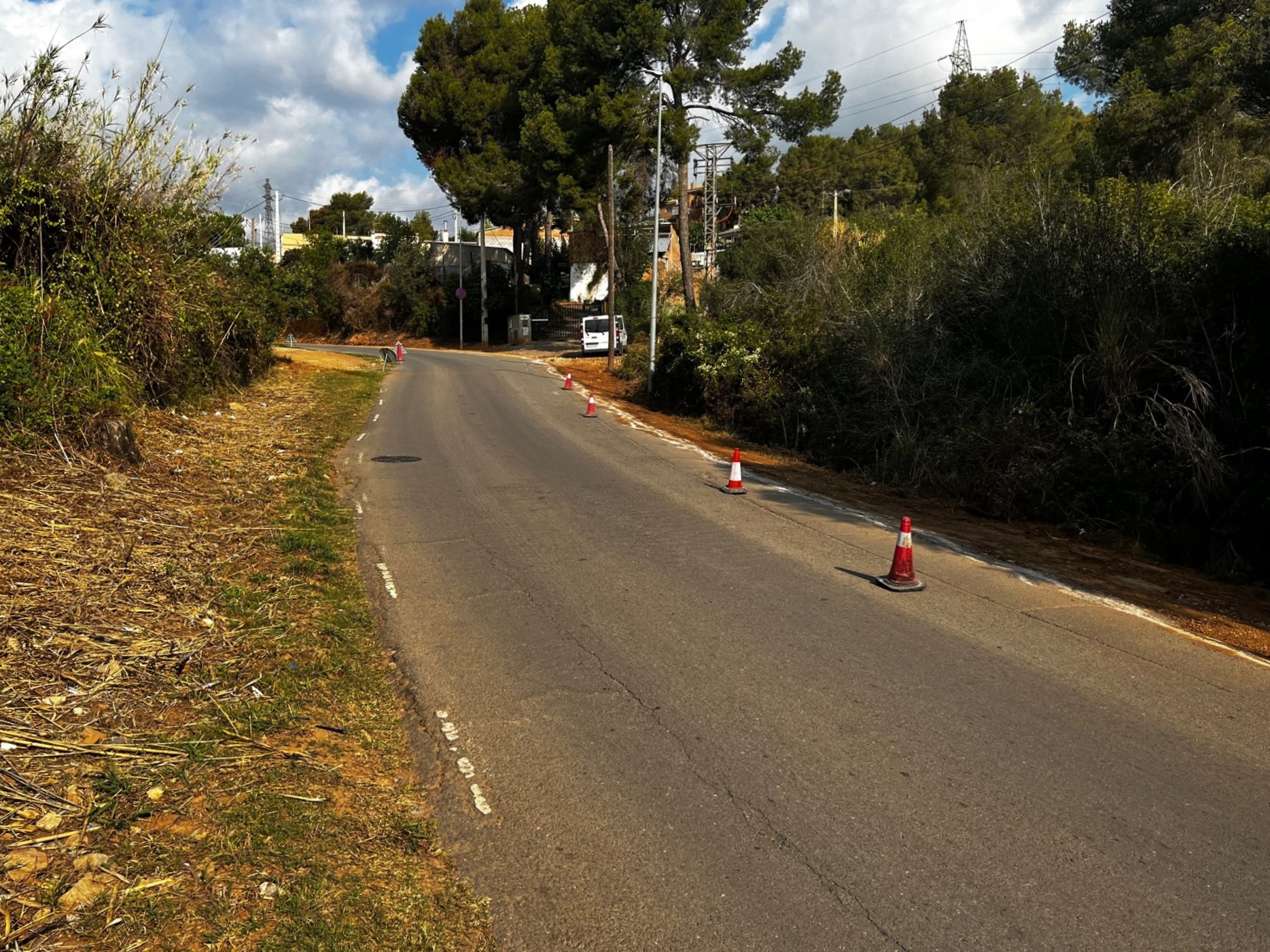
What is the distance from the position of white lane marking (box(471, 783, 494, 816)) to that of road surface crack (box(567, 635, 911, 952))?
1.00 meters

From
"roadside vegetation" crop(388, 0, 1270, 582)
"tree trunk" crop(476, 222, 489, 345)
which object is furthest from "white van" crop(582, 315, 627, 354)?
"tree trunk" crop(476, 222, 489, 345)

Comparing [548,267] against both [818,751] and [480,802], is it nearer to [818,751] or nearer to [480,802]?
[818,751]

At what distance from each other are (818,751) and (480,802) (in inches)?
68.3

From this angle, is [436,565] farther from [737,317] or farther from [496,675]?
[737,317]

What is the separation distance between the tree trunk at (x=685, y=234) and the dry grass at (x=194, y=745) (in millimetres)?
24584

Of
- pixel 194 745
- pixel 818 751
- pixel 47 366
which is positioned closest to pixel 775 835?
pixel 818 751

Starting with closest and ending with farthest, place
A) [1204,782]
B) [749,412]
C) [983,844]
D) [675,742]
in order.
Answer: [983,844] → [1204,782] → [675,742] → [749,412]

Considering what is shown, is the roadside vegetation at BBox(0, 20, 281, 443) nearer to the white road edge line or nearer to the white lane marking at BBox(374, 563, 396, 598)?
the white lane marking at BBox(374, 563, 396, 598)

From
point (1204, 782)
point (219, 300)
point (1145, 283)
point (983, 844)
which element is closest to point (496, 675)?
point (983, 844)

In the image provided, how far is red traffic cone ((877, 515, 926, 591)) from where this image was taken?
7.49 meters

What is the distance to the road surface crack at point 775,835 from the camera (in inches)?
132

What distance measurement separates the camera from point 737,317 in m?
21.2

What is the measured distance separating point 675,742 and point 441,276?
186 ft

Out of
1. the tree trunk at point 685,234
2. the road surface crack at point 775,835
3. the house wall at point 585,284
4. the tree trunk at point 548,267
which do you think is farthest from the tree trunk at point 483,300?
the road surface crack at point 775,835
